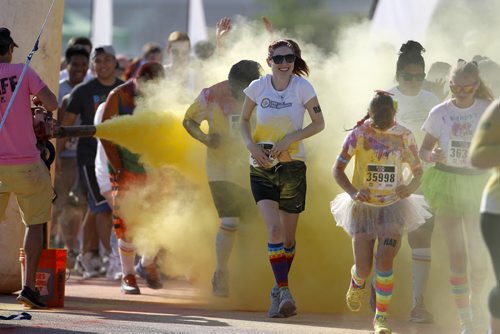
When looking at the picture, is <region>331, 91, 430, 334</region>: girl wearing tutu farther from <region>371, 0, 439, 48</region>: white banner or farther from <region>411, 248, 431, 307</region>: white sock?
<region>371, 0, 439, 48</region>: white banner

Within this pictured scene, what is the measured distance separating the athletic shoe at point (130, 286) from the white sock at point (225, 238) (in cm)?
108

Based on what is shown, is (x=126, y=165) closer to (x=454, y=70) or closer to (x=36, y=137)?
(x=36, y=137)

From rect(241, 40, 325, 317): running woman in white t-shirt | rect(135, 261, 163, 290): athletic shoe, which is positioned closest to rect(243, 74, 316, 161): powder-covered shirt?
rect(241, 40, 325, 317): running woman in white t-shirt

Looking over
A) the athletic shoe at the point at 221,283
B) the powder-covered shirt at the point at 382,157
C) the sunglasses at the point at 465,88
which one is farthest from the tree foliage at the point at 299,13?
the powder-covered shirt at the point at 382,157

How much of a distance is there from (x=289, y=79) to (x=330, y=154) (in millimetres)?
1674

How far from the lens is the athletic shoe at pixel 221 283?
10.5m

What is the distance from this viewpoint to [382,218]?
27.5ft

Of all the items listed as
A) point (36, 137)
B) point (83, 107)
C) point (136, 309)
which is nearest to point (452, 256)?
point (136, 309)

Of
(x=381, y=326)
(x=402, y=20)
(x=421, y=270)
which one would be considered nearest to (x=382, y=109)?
(x=381, y=326)

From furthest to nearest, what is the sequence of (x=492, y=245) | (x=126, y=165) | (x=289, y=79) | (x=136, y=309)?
1. (x=126, y=165)
2. (x=136, y=309)
3. (x=289, y=79)
4. (x=492, y=245)

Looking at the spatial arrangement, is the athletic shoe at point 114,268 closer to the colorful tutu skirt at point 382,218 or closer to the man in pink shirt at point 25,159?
the man in pink shirt at point 25,159

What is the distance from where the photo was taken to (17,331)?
7867mm

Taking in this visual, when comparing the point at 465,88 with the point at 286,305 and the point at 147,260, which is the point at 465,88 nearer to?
the point at 286,305

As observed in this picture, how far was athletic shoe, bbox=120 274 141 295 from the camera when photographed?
36.8 ft
